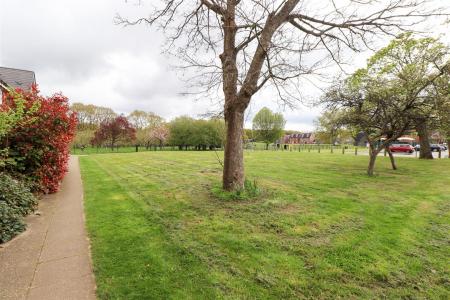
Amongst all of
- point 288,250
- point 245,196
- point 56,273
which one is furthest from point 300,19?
point 56,273

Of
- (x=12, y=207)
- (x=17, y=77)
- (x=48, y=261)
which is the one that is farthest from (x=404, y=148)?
(x=17, y=77)

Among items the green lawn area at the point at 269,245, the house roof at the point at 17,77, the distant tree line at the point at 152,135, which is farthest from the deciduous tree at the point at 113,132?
the green lawn area at the point at 269,245

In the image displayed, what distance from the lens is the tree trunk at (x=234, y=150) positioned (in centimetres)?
693

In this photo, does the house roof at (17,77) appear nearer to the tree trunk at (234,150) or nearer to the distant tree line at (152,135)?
the distant tree line at (152,135)

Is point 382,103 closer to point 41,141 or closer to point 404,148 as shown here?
point 41,141

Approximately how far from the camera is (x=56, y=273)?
3324 millimetres

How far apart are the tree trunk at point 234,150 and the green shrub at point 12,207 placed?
15.8 ft

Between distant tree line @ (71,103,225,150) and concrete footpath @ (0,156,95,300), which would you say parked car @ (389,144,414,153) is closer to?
distant tree line @ (71,103,225,150)

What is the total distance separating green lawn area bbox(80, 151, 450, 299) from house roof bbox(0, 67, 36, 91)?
825 inches

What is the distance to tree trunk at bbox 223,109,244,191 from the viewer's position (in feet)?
22.7

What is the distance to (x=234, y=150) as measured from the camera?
7027mm

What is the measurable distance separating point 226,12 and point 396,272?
686cm

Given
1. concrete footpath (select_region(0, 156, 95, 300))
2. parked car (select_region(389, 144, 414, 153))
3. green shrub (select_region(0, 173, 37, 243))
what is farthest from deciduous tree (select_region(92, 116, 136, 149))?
parked car (select_region(389, 144, 414, 153))

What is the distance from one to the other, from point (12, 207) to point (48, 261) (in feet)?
7.81
